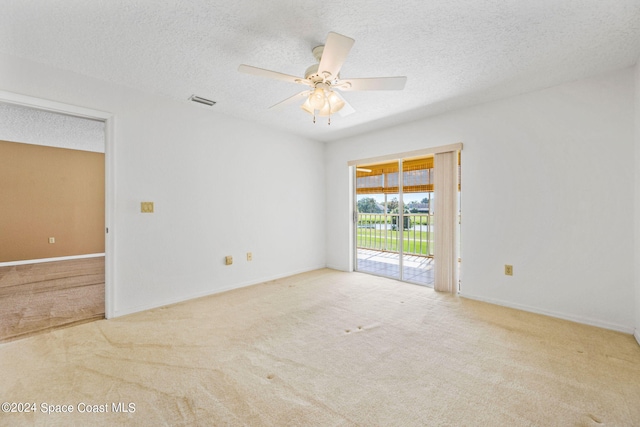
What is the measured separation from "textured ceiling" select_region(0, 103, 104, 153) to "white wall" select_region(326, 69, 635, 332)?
198 inches

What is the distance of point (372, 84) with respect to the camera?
199cm

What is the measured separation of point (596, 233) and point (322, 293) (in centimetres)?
293

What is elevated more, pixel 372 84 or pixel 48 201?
pixel 372 84

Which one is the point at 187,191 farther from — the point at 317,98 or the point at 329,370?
the point at 329,370

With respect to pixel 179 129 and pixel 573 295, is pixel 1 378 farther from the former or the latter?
pixel 573 295

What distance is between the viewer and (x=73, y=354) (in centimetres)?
201

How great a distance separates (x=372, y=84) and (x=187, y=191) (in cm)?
250

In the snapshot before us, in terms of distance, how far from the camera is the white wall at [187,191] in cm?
271

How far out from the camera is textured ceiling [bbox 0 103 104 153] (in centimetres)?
373

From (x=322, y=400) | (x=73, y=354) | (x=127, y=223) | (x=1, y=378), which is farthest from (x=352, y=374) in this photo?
(x=127, y=223)

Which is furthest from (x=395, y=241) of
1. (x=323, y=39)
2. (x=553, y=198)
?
(x=323, y=39)

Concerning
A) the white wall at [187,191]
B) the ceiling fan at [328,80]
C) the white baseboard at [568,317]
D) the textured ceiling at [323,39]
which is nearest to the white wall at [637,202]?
the white baseboard at [568,317]

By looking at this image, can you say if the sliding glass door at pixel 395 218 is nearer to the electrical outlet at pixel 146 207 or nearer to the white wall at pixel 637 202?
the white wall at pixel 637 202

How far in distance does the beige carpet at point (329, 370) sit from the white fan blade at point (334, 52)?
2.10 metres
